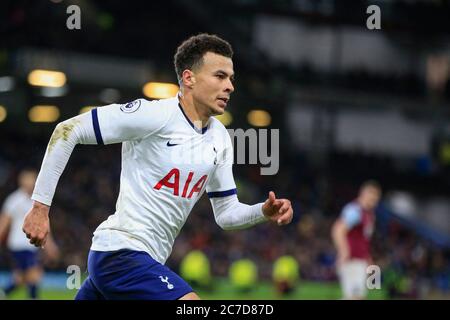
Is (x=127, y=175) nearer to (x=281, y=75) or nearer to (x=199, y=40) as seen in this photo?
(x=199, y=40)

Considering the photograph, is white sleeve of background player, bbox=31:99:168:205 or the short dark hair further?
the short dark hair

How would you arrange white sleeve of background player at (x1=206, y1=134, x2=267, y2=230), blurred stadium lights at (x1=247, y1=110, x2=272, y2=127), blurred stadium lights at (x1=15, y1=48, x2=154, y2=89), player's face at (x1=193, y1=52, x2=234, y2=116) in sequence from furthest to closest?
blurred stadium lights at (x1=247, y1=110, x2=272, y2=127), blurred stadium lights at (x1=15, y1=48, x2=154, y2=89), white sleeve of background player at (x1=206, y1=134, x2=267, y2=230), player's face at (x1=193, y1=52, x2=234, y2=116)

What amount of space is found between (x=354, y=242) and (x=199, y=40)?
24.8 ft

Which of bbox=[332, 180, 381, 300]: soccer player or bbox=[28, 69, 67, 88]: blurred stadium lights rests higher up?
bbox=[28, 69, 67, 88]: blurred stadium lights

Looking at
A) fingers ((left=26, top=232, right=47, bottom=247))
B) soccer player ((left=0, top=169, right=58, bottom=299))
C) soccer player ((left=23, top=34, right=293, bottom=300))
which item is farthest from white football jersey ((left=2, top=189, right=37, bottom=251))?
fingers ((left=26, top=232, right=47, bottom=247))

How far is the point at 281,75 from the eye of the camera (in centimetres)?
2998

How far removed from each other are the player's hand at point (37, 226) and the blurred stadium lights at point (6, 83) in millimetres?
19632

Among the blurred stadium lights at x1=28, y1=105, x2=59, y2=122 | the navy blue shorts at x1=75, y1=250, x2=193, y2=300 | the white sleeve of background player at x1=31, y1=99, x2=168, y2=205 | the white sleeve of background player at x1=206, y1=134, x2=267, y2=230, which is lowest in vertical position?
the blurred stadium lights at x1=28, y1=105, x2=59, y2=122

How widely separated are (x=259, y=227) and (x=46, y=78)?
7.20 meters

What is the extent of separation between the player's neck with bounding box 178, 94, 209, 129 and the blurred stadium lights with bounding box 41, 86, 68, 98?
1998cm

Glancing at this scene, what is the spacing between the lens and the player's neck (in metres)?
5.31

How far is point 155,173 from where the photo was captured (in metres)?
5.12

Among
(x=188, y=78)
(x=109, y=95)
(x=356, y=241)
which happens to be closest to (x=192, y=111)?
(x=188, y=78)

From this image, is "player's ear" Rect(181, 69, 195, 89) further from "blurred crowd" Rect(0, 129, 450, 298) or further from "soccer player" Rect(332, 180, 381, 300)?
"blurred crowd" Rect(0, 129, 450, 298)
